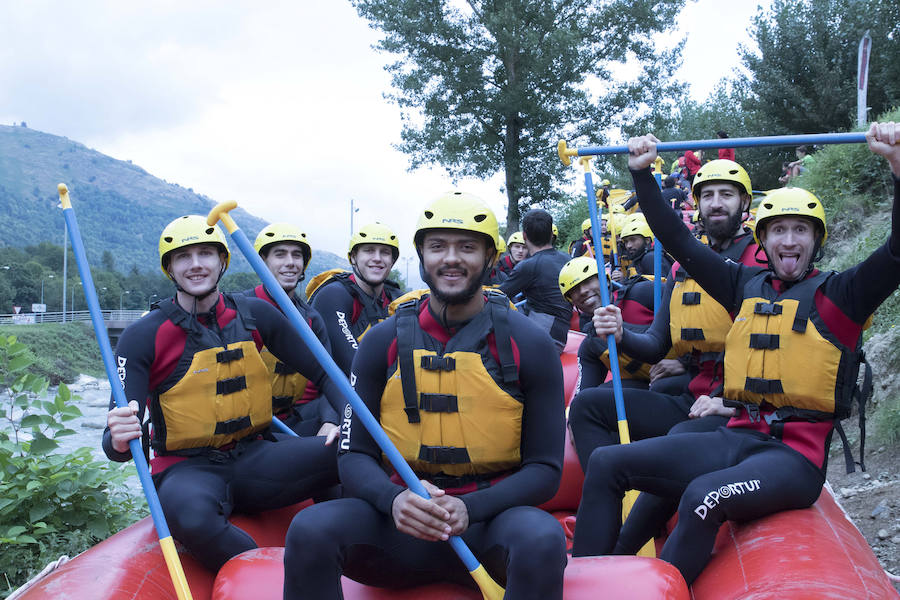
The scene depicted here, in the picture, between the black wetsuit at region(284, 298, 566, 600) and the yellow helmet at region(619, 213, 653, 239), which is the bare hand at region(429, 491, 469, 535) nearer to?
the black wetsuit at region(284, 298, 566, 600)

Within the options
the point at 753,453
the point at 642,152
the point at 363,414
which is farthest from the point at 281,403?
A: the point at 753,453

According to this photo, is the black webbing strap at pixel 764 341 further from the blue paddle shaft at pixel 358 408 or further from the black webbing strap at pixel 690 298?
the blue paddle shaft at pixel 358 408

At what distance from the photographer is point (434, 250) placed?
2.74m

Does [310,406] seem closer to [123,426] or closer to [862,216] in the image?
[123,426]

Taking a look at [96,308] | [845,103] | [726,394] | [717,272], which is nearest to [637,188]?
[717,272]

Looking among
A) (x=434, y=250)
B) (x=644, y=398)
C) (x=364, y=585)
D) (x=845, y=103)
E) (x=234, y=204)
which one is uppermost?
(x=845, y=103)

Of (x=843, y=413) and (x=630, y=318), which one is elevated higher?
(x=630, y=318)

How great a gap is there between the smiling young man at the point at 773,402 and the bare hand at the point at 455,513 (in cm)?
101

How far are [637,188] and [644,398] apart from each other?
1200mm

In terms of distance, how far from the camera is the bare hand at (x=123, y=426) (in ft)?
9.62

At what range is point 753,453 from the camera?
3.10m

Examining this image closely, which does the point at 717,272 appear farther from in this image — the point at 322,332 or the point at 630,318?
the point at 322,332

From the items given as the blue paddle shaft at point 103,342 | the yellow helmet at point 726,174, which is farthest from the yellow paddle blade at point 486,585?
the yellow helmet at point 726,174

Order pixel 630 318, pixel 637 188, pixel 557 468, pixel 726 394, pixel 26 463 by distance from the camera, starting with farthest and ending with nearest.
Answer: pixel 630 318
pixel 26 463
pixel 637 188
pixel 726 394
pixel 557 468
